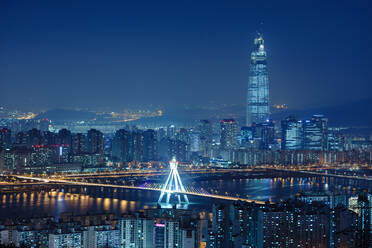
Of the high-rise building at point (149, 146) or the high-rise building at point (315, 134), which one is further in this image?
the high-rise building at point (315, 134)

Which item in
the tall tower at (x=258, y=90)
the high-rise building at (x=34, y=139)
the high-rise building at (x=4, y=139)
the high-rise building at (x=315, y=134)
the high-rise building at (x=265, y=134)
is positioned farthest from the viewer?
the tall tower at (x=258, y=90)

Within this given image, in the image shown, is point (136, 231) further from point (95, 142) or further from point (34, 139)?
point (34, 139)

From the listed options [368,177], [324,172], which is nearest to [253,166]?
[324,172]

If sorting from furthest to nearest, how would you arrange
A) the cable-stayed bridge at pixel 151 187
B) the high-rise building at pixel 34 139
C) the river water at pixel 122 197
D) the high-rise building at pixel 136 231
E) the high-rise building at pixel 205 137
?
Result: the high-rise building at pixel 205 137 → the high-rise building at pixel 34 139 → the cable-stayed bridge at pixel 151 187 → the river water at pixel 122 197 → the high-rise building at pixel 136 231

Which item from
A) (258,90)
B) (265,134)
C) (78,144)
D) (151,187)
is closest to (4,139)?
(78,144)

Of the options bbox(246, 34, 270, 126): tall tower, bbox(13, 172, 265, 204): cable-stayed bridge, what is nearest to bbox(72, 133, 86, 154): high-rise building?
bbox(13, 172, 265, 204): cable-stayed bridge

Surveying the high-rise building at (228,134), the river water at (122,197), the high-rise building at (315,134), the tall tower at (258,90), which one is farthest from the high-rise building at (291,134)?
the river water at (122,197)

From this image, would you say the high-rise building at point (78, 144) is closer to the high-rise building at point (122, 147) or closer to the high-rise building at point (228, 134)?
the high-rise building at point (122, 147)
